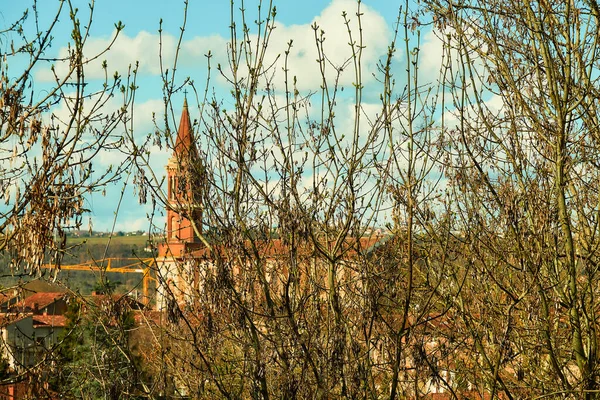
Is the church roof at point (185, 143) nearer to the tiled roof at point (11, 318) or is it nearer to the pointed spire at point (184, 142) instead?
the pointed spire at point (184, 142)

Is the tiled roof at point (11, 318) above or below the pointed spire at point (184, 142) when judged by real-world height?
below

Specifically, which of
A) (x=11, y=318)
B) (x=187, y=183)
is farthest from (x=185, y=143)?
(x=11, y=318)

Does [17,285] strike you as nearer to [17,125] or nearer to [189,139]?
[17,125]

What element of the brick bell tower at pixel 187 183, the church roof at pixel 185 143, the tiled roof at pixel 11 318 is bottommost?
the tiled roof at pixel 11 318

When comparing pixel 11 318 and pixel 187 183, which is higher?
pixel 187 183

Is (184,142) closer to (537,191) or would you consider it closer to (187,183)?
(187,183)

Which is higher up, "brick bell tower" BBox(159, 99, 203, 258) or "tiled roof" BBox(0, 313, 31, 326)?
"brick bell tower" BBox(159, 99, 203, 258)

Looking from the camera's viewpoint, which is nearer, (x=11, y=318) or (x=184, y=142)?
(x=184, y=142)

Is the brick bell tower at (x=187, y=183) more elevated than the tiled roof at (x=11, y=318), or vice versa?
the brick bell tower at (x=187, y=183)

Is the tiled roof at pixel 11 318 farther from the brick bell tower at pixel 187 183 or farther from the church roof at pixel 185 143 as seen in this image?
the church roof at pixel 185 143

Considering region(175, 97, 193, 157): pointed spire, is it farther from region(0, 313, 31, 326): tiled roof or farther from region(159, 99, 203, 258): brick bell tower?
region(0, 313, 31, 326): tiled roof

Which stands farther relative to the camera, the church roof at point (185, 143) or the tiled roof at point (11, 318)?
the tiled roof at point (11, 318)

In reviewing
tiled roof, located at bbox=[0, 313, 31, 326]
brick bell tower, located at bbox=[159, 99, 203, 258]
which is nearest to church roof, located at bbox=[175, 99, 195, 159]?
brick bell tower, located at bbox=[159, 99, 203, 258]

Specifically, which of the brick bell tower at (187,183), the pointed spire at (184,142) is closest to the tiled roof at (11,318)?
the brick bell tower at (187,183)
